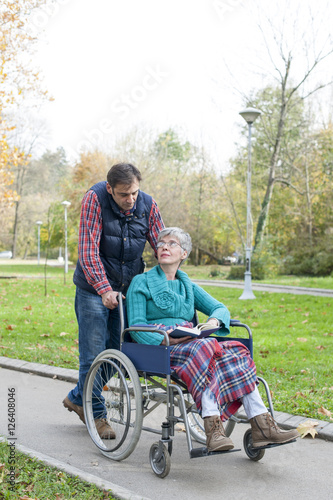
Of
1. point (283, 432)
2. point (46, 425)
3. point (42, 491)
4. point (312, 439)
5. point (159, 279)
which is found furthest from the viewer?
point (46, 425)

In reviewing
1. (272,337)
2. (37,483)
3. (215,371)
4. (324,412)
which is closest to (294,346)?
(272,337)

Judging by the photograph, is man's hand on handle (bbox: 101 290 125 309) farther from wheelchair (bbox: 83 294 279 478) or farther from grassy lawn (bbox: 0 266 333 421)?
grassy lawn (bbox: 0 266 333 421)

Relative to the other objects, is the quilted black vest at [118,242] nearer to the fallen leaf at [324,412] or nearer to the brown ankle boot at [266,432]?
the brown ankle boot at [266,432]

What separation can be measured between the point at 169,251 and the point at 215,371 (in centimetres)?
86

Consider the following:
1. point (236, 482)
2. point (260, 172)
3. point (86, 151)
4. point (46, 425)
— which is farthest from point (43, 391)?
point (86, 151)

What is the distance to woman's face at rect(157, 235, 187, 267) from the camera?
152 inches

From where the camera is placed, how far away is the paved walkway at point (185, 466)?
3.19 meters

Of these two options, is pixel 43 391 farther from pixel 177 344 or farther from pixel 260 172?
pixel 260 172

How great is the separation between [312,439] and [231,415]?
942mm

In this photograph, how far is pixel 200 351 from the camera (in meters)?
3.40

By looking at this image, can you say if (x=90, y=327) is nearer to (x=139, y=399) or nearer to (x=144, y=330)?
(x=144, y=330)

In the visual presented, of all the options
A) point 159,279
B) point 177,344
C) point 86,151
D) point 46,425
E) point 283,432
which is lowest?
point 46,425

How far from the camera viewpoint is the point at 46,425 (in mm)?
4504

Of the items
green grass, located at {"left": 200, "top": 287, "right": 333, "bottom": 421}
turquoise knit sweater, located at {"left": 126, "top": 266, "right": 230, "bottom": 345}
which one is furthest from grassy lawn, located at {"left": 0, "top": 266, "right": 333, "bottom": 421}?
turquoise knit sweater, located at {"left": 126, "top": 266, "right": 230, "bottom": 345}
